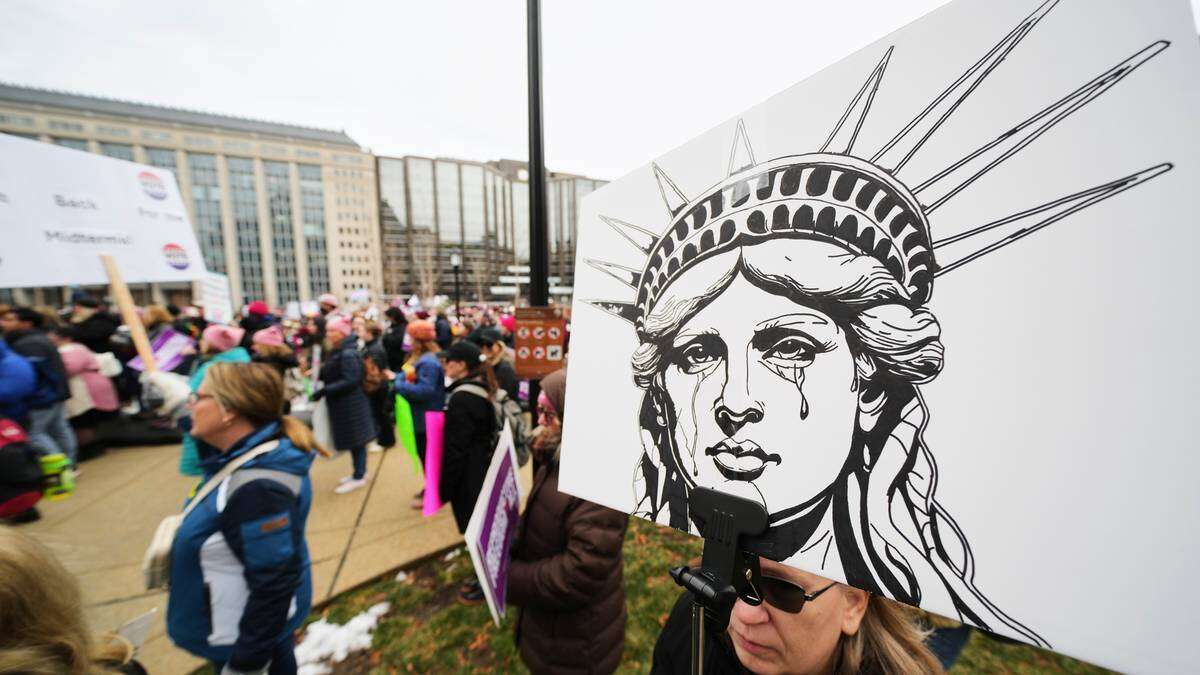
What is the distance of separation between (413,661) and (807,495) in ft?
10.6

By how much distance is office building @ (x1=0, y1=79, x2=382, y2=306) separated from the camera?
4678cm

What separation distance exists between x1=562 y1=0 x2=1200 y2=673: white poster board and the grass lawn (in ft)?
9.19

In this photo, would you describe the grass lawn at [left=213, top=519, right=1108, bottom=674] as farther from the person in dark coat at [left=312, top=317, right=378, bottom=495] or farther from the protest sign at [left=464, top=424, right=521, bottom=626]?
the person in dark coat at [left=312, top=317, right=378, bottom=495]

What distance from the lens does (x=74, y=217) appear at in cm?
411

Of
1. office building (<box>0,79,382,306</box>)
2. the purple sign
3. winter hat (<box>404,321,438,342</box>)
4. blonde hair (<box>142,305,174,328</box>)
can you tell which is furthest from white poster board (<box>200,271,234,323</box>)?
office building (<box>0,79,382,306</box>)

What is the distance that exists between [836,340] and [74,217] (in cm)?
673

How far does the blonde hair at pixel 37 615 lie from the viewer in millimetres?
907

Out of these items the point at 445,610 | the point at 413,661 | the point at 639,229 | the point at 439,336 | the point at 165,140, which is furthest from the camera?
the point at 165,140

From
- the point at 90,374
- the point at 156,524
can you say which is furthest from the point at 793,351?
the point at 90,374

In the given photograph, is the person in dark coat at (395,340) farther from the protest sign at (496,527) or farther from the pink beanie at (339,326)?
the protest sign at (496,527)

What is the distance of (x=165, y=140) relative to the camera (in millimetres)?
48844

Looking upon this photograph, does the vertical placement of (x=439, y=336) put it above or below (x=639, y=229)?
below

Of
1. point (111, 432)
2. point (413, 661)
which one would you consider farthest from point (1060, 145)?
point (111, 432)

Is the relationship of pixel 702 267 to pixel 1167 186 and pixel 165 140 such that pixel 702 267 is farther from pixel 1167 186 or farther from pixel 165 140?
pixel 165 140
